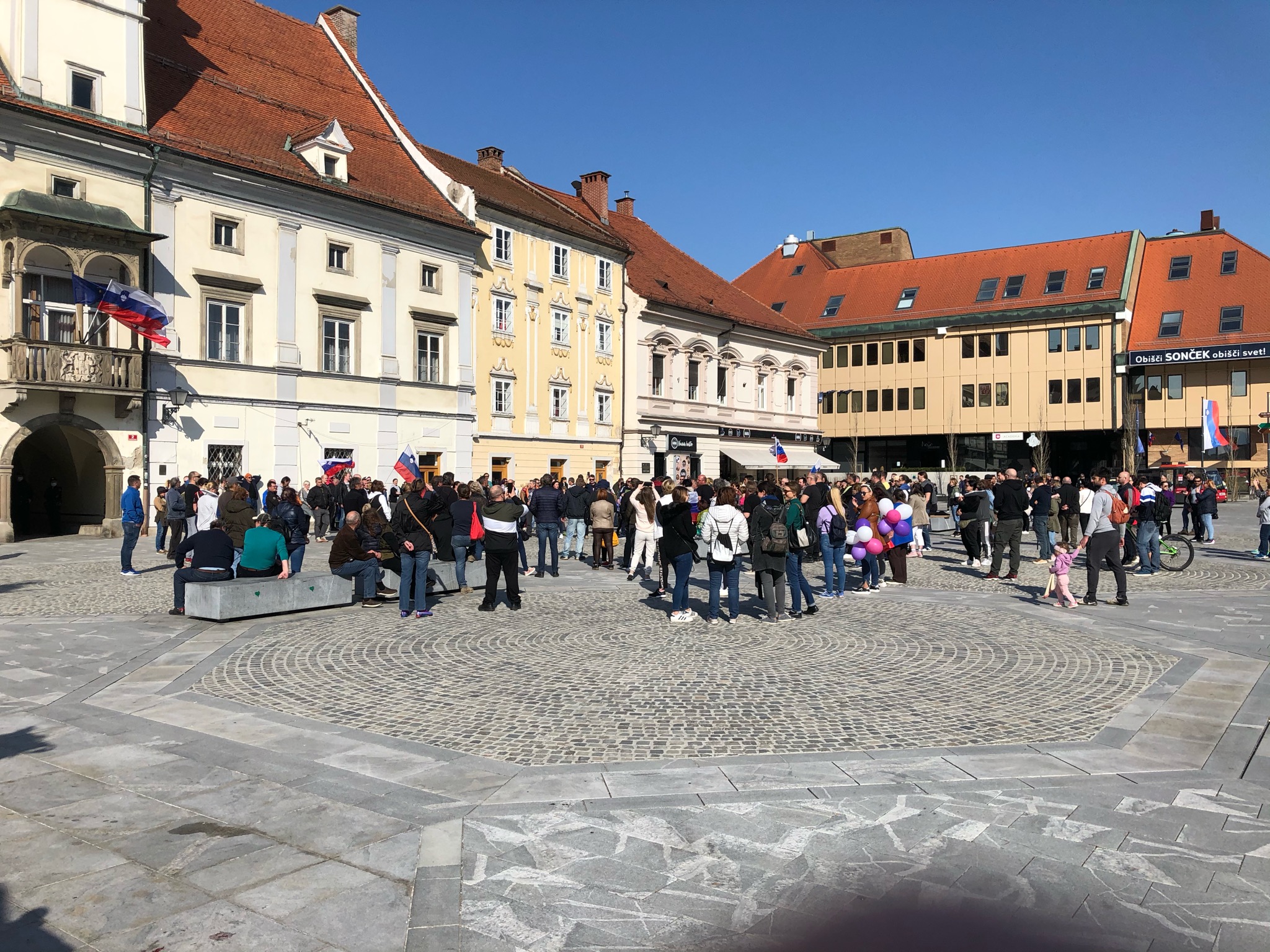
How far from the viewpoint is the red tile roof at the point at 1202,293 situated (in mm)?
52250

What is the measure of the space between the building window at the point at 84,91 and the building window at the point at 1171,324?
5140 centimetres

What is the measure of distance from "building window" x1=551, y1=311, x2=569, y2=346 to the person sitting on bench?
2765cm

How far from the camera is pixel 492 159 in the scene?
44.6 m

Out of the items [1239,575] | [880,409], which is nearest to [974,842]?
[1239,575]

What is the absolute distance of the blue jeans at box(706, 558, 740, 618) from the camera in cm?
1258

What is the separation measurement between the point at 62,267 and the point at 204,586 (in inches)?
688

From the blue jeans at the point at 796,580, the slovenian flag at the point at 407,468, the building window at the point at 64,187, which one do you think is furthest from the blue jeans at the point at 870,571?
the building window at the point at 64,187

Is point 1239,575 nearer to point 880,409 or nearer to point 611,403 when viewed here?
point 611,403

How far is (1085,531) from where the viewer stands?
562 inches

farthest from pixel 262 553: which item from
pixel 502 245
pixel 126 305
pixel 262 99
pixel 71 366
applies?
pixel 502 245

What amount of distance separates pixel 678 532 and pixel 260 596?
Answer: 17.8 feet

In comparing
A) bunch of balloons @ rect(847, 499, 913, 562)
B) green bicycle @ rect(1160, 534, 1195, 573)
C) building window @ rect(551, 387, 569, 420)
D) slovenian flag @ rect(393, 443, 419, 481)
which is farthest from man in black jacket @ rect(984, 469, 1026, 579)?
building window @ rect(551, 387, 569, 420)

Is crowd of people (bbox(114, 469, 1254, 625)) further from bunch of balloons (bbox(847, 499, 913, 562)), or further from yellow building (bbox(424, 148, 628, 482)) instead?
yellow building (bbox(424, 148, 628, 482))

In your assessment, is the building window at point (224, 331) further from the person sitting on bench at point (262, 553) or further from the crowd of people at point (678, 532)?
the person sitting on bench at point (262, 553)
